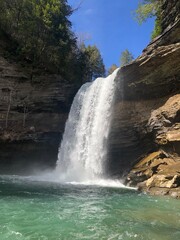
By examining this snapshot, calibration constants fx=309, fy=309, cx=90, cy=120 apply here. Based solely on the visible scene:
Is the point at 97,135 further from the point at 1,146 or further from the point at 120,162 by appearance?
the point at 1,146

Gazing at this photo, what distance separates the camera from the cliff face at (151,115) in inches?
704

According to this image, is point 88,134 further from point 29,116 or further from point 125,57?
point 125,57

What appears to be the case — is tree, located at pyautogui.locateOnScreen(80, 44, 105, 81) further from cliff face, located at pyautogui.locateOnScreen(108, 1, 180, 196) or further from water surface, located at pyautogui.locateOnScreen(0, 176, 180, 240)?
water surface, located at pyautogui.locateOnScreen(0, 176, 180, 240)

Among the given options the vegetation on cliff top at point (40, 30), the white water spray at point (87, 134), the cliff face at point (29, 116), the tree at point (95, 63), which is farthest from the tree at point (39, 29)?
the tree at point (95, 63)

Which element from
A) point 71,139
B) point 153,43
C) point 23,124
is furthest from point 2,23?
point 153,43

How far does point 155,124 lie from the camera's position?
19641 millimetres

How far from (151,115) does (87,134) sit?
6169mm

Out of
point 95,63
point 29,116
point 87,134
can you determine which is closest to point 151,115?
point 87,134

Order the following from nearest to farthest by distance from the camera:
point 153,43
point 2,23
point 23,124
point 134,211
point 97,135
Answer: point 134,211 < point 153,43 < point 97,135 < point 23,124 < point 2,23

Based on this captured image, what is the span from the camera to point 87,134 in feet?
81.1

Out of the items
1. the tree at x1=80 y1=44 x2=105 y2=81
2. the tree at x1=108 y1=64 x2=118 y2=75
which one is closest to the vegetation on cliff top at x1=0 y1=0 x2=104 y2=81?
the tree at x1=80 y1=44 x2=105 y2=81

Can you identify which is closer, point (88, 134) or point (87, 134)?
point (88, 134)

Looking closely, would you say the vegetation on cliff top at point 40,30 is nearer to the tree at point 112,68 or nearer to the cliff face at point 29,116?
the cliff face at point 29,116

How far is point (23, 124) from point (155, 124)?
13153 millimetres
